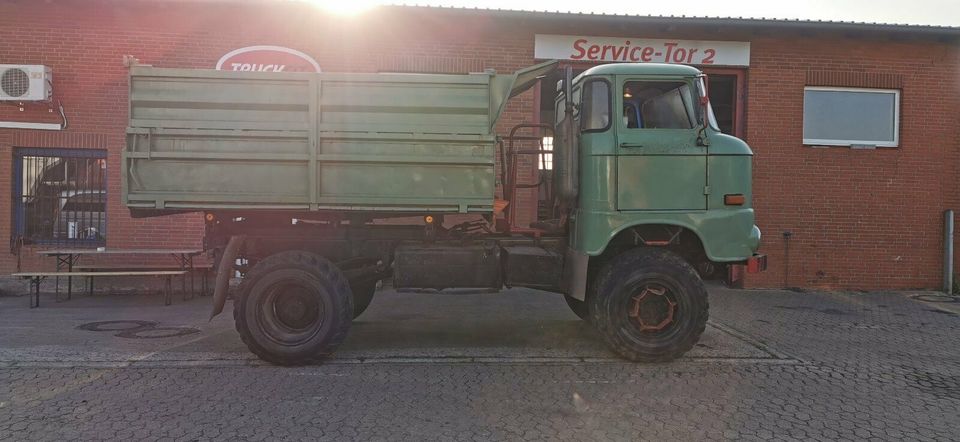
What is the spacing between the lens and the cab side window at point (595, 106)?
5734 mm

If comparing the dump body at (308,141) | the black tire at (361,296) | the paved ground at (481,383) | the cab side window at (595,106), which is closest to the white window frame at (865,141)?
the paved ground at (481,383)

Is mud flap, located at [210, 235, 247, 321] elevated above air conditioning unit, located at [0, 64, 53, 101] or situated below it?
below

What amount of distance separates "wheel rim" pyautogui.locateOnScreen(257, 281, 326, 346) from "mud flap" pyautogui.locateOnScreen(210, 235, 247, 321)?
439 millimetres

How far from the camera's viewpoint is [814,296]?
9875 millimetres

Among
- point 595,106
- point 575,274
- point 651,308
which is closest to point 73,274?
point 575,274

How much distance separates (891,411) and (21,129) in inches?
469

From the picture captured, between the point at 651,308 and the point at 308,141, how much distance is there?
3.52m

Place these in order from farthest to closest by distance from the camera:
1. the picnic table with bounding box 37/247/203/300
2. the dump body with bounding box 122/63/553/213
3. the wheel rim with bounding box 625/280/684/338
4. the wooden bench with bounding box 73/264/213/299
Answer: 1. the wooden bench with bounding box 73/264/213/299
2. the picnic table with bounding box 37/247/203/300
3. the wheel rim with bounding box 625/280/684/338
4. the dump body with bounding box 122/63/553/213

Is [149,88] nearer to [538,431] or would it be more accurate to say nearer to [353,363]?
[353,363]

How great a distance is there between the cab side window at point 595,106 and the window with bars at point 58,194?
8.13 m

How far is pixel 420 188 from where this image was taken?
548cm

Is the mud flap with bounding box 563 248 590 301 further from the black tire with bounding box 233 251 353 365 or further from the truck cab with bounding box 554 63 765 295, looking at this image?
the black tire with bounding box 233 251 353 365

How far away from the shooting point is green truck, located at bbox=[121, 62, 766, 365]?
17.6 feet

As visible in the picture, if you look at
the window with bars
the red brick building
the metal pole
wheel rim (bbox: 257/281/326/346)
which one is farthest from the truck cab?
the window with bars
